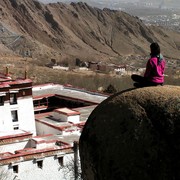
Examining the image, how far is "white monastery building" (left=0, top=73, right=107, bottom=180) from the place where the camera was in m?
22.7

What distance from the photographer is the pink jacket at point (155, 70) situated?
23.5 feet

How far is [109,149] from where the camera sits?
6160mm

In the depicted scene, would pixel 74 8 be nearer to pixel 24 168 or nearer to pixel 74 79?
pixel 74 79

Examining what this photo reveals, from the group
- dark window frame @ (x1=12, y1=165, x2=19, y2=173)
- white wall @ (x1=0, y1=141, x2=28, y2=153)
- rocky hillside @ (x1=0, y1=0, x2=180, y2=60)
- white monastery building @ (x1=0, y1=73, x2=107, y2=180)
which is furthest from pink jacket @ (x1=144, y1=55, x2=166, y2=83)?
rocky hillside @ (x1=0, y1=0, x2=180, y2=60)

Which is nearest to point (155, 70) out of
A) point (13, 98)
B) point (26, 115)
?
point (13, 98)

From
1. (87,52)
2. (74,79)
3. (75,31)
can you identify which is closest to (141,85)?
(74,79)

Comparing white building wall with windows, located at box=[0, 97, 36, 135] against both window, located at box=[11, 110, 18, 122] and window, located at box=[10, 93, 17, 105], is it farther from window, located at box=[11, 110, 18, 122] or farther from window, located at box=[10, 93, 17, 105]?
window, located at box=[10, 93, 17, 105]

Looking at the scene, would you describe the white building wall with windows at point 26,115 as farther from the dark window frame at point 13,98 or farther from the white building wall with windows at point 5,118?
the white building wall with windows at point 5,118

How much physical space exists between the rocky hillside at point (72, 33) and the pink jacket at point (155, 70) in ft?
346

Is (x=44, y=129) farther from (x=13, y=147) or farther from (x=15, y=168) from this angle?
(x=15, y=168)

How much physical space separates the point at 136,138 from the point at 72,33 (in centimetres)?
15536

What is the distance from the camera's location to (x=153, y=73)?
7.21 meters

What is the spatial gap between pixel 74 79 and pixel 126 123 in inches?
2486

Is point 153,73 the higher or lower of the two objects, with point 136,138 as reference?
higher
